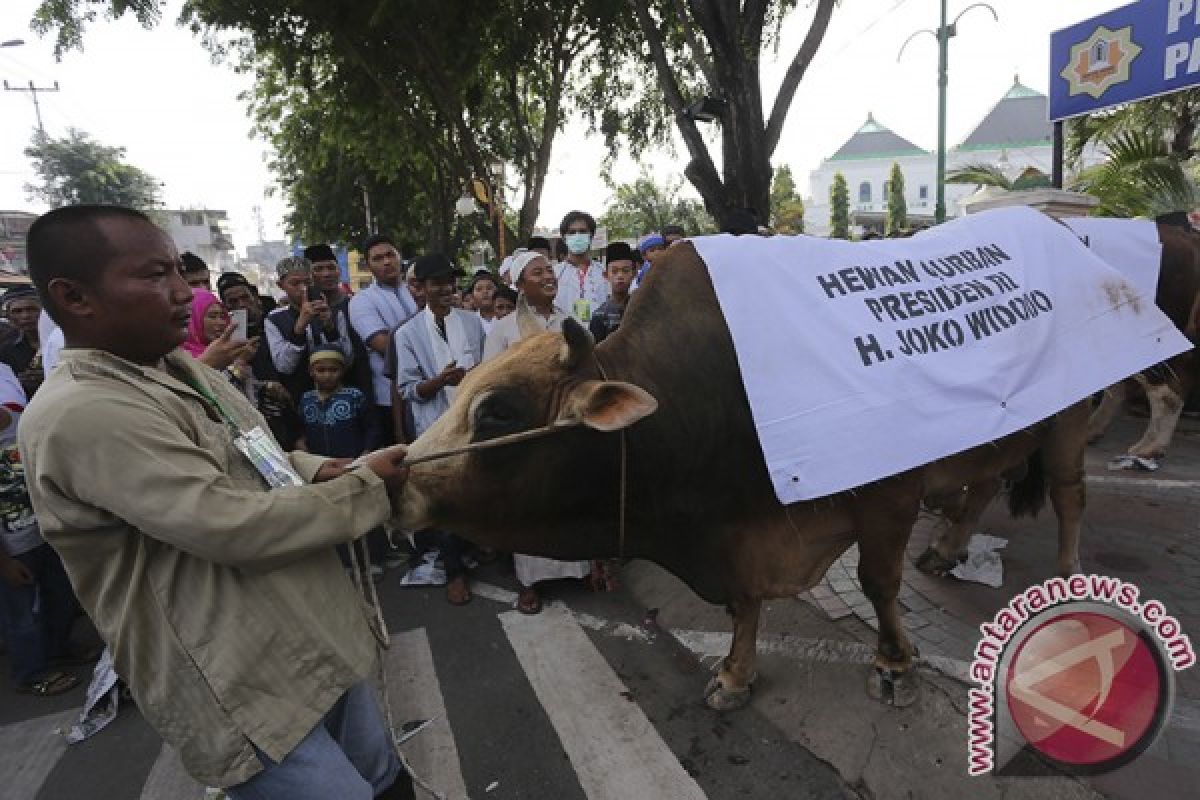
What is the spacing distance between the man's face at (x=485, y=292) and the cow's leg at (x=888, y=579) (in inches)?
140

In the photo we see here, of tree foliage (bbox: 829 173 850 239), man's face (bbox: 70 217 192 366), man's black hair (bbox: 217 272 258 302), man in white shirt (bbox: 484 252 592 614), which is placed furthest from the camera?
tree foliage (bbox: 829 173 850 239)

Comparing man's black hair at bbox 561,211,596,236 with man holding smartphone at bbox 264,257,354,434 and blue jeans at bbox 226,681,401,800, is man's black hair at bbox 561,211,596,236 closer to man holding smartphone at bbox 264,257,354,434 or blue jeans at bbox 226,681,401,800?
man holding smartphone at bbox 264,257,354,434

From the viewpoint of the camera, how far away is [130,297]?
1526 mm

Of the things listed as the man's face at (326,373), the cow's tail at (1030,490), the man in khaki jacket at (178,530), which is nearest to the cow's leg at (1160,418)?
the cow's tail at (1030,490)

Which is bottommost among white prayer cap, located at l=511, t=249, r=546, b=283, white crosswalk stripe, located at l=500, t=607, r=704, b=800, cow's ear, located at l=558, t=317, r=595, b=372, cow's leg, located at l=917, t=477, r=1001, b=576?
white crosswalk stripe, located at l=500, t=607, r=704, b=800

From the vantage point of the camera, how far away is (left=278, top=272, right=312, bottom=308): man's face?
5965mm

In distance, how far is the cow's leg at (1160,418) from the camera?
5.55 m

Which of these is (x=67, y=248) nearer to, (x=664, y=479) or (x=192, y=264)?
(x=664, y=479)

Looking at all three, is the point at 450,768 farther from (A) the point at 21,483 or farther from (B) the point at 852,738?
(A) the point at 21,483

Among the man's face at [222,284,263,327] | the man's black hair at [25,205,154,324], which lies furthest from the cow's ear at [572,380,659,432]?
the man's face at [222,284,263,327]

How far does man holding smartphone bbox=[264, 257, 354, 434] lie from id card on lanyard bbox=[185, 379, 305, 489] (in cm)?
319

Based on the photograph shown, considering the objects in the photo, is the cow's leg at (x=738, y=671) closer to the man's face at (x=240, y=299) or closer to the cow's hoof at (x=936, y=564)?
the cow's hoof at (x=936, y=564)

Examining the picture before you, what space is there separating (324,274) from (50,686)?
3418mm

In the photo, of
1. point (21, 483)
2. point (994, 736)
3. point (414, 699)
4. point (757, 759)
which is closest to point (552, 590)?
point (414, 699)
